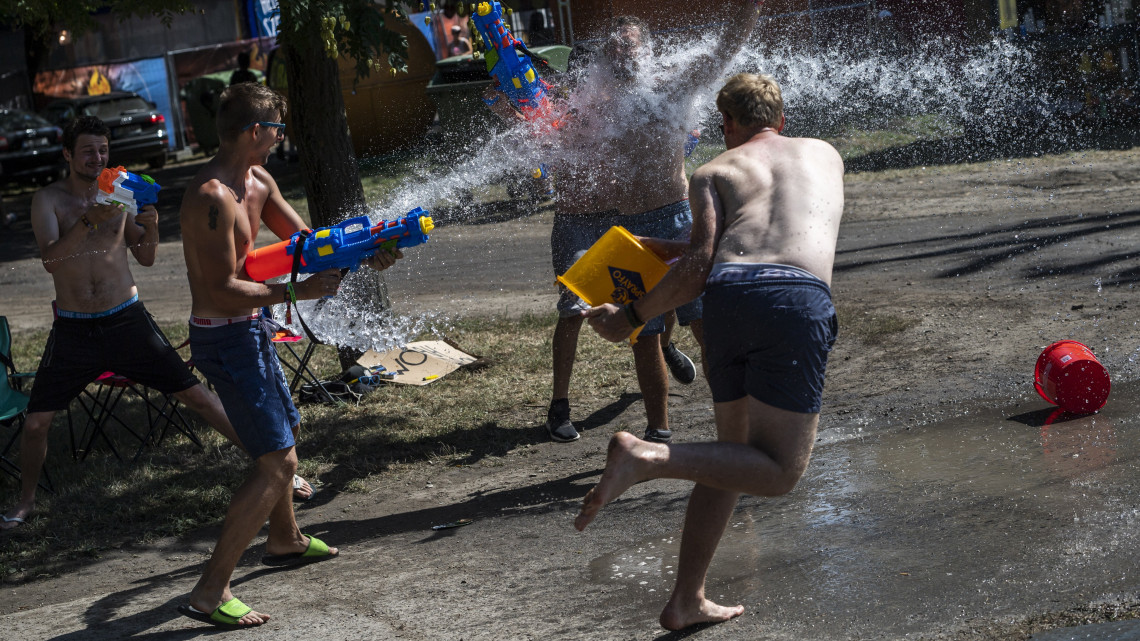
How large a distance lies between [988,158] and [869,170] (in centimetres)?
141

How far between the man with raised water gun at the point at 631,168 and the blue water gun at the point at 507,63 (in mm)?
228

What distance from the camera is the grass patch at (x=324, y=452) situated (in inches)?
189

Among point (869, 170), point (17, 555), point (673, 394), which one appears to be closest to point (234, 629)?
point (17, 555)

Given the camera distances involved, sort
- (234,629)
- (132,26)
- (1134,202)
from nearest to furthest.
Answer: (234,629), (1134,202), (132,26)

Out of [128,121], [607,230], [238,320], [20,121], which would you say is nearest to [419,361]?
[607,230]

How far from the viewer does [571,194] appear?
17.3ft

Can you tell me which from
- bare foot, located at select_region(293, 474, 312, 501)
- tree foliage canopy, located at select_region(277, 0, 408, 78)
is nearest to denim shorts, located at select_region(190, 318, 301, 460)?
bare foot, located at select_region(293, 474, 312, 501)

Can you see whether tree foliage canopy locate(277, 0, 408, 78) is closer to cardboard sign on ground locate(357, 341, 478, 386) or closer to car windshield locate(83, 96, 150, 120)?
cardboard sign on ground locate(357, 341, 478, 386)

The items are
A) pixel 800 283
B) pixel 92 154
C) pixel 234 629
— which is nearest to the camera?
pixel 800 283

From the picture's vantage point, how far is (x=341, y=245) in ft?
12.2

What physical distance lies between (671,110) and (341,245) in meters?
2.03

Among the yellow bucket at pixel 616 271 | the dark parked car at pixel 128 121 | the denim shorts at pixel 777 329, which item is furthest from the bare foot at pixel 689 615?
the dark parked car at pixel 128 121

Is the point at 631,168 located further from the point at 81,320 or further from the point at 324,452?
the point at 81,320

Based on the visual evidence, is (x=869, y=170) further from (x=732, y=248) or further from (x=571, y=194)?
(x=732, y=248)
